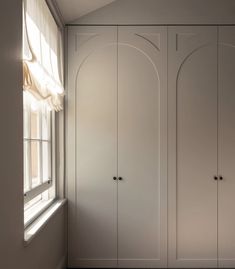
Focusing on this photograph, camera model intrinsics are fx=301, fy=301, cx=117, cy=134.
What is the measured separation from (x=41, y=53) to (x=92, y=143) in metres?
1.10

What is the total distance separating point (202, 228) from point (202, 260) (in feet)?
1.05

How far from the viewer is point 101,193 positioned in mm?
3010

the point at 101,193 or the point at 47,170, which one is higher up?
the point at 47,170

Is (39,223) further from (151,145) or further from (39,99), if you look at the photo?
(151,145)

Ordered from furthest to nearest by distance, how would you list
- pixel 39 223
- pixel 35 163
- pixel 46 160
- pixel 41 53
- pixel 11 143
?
pixel 46 160, pixel 35 163, pixel 41 53, pixel 39 223, pixel 11 143

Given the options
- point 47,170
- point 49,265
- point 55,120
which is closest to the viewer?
point 49,265

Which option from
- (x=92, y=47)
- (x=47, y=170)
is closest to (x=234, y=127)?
(x=92, y=47)

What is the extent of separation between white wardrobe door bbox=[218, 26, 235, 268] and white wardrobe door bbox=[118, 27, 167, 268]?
0.56m

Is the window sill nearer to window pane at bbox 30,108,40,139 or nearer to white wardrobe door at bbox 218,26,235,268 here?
window pane at bbox 30,108,40,139

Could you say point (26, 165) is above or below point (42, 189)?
above

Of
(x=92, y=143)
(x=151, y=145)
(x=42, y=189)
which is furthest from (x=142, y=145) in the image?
(x=42, y=189)

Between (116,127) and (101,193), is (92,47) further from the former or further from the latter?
(101,193)

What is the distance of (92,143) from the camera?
301 cm

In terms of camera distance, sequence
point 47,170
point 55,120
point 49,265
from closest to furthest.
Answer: point 49,265, point 47,170, point 55,120
